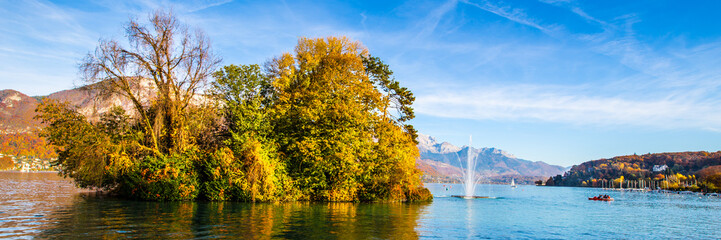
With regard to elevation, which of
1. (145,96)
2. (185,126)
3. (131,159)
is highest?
(145,96)

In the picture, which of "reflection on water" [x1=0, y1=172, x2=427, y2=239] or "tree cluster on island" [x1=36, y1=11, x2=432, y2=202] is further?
"tree cluster on island" [x1=36, y1=11, x2=432, y2=202]

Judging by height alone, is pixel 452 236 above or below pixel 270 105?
below

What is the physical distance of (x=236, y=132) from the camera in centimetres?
4312

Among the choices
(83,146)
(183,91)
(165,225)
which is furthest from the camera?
(183,91)

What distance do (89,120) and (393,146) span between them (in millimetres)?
29511

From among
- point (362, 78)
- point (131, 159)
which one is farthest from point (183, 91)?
point (362, 78)

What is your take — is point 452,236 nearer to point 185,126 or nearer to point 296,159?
point 296,159

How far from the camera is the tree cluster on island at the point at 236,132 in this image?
38688 millimetres

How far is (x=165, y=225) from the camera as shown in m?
21.2

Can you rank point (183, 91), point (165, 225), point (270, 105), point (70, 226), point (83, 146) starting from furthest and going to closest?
point (270, 105) → point (183, 91) → point (83, 146) → point (165, 225) → point (70, 226)

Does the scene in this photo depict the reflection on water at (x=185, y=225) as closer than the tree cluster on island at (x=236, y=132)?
Yes

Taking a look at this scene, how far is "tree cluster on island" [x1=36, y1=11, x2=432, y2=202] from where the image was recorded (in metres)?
38.7

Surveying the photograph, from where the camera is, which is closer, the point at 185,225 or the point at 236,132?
the point at 185,225

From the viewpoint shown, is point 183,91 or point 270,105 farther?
point 270,105
